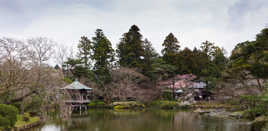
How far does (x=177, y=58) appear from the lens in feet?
105

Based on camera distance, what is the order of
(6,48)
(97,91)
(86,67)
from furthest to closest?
(86,67) < (97,91) < (6,48)

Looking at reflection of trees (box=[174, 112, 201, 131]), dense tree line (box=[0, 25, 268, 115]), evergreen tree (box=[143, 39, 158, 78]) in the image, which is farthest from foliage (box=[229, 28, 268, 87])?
evergreen tree (box=[143, 39, 158, 78])

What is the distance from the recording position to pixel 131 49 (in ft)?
101

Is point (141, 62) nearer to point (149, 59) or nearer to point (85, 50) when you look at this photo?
point (149, 59)

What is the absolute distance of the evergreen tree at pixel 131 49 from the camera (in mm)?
30231

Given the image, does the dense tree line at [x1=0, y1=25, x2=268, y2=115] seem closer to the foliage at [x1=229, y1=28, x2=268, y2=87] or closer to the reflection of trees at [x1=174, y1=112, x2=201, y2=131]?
the foliage at [x1=229, y1=28, x2=268, y2=87]

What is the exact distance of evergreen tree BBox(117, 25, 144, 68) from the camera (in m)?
30.2

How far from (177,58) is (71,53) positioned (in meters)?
14.3

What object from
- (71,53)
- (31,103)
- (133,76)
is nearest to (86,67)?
(71,53)

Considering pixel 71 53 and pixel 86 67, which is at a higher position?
pixel 71 53

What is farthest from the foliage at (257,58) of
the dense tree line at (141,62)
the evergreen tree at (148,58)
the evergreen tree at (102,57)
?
the evergreen tree at (102,57)

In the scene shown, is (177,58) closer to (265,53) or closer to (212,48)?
(212,48)

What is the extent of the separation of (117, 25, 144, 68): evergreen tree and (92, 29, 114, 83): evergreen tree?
4.76ft

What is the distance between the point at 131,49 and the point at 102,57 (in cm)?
399
